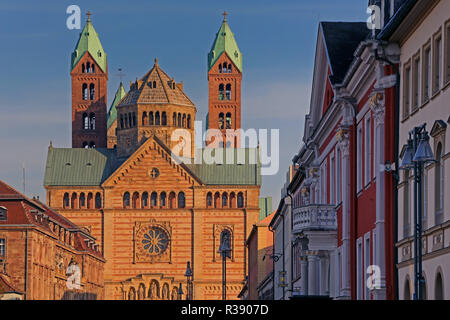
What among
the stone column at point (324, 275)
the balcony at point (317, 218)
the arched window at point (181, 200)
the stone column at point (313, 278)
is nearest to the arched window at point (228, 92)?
the arched window at point (181, 200)

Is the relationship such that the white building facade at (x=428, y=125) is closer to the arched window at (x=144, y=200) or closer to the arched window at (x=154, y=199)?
the arched window at (x=144, y=200)

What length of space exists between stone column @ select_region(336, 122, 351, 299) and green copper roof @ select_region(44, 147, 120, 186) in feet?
351

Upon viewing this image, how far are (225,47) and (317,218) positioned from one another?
125 meters

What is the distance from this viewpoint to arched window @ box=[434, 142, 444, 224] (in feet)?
88.9

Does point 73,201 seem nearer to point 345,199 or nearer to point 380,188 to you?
point 345,199

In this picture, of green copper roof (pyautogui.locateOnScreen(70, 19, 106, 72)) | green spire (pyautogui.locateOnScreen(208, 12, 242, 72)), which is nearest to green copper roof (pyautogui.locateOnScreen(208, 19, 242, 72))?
green spire (pyautogui.locateOnScreen(208, 12, 242, 72))

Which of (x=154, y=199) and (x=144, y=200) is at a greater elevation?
(x=154, y=199)

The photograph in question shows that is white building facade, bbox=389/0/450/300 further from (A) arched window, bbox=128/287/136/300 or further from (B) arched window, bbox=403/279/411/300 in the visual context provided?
(A) arched window, bbox=128/287/136/300

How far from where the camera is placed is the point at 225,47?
170 metres

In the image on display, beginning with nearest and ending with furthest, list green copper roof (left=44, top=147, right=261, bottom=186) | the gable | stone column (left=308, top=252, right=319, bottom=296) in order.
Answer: stone column (left=308, top=252, right=319, bottom=296)
the gable
green copper roof (left=44, top=147, right=261, bottom=186)

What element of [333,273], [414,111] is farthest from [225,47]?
[414,111]
